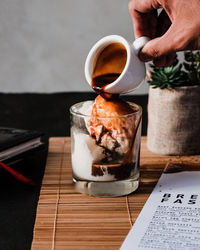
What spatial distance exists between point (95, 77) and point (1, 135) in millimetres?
270

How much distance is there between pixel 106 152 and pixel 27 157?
263mm

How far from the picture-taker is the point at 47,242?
2.27 feet

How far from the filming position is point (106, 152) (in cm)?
83

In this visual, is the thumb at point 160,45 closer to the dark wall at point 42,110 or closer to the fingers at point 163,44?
the fingers at point 163,44

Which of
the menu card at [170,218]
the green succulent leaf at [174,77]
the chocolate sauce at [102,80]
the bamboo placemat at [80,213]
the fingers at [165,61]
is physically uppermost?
the fingers at [165,61]

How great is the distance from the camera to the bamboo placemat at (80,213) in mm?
696

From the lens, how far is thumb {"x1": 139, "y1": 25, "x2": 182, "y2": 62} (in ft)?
2.76

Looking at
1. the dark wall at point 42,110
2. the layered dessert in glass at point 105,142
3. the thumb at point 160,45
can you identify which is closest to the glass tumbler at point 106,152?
the layered dessert in glass at point 105,142

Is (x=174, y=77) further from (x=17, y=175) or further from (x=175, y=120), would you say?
(x=17, y=175)

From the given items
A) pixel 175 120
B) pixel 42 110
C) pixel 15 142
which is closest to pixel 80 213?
pixel 15 142

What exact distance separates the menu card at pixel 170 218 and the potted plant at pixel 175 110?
0.14m

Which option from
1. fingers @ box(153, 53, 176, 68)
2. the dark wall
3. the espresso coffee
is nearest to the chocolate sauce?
the espresso coffee

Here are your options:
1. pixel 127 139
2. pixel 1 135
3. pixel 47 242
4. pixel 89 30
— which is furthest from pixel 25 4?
pixel 47 242

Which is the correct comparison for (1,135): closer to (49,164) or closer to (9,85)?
(49,164)
